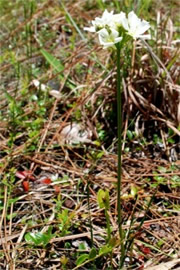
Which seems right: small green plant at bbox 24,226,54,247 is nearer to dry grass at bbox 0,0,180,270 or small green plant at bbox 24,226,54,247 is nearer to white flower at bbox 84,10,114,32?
dry grass at bbox 0,0,180,270

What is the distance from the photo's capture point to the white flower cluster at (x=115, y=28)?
3.77 feet

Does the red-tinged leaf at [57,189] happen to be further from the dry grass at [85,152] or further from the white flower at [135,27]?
the white flower at [135,27]

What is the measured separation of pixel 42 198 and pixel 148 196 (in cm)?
40

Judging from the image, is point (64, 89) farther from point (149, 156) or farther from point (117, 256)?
point (117, 256)

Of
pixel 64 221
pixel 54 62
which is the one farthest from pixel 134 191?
pixel 54 62

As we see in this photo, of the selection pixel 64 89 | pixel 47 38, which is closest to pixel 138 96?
pixel 64 89

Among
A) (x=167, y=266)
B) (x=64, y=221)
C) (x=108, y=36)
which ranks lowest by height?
(x=167, y=266)

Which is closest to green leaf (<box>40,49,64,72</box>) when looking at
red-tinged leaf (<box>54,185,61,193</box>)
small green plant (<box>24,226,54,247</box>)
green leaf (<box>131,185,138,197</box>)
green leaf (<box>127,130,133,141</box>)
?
green leaf (<box>127,130,133,141</box>)

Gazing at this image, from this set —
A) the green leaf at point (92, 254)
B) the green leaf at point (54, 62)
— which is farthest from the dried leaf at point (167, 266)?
the green leaf at point (54, 62)

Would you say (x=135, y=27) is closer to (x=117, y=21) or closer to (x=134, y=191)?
(x=117, y=21)

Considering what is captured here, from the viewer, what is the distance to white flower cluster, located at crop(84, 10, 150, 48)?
3.77ft

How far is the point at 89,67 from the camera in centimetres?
245

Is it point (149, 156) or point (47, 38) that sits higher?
point (47, 38)

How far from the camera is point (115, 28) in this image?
46.2 inches
